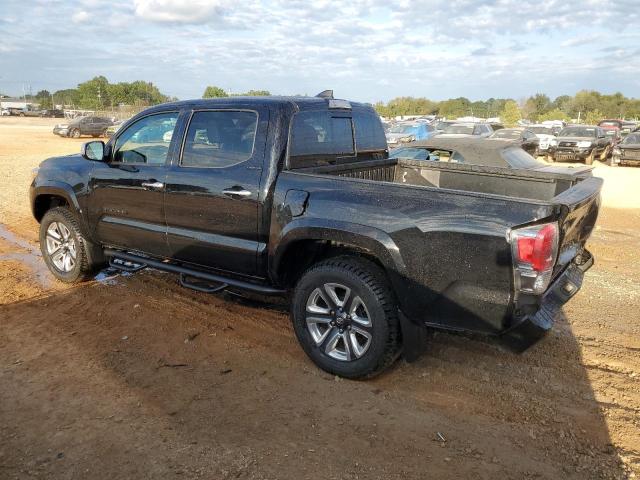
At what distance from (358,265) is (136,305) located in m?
2.57

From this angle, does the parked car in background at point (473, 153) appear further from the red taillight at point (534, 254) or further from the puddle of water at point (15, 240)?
the red taillight at point (534, 254)

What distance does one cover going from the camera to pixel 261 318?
4918 mm

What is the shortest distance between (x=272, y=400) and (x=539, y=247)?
1.95 meters

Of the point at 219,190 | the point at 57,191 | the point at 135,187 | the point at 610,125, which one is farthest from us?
the point at 610,125

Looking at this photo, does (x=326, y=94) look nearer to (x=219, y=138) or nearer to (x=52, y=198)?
(x=219, y=138)

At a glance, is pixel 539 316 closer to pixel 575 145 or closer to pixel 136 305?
pixel 136 305

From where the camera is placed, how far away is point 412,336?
11.5 ft

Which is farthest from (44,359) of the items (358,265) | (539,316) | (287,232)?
(539,316)

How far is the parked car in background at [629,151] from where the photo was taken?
853 inches

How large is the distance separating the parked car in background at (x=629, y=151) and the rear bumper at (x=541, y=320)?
847 inches

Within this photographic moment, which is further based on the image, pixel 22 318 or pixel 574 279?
pixel 22 318

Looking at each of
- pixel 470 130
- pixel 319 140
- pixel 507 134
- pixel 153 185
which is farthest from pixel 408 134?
pixel 153 185

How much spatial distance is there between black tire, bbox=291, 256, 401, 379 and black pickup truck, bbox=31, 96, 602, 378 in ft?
0.03

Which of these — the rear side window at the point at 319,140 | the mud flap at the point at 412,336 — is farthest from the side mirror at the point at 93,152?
the mud flap at the point at 412,336
